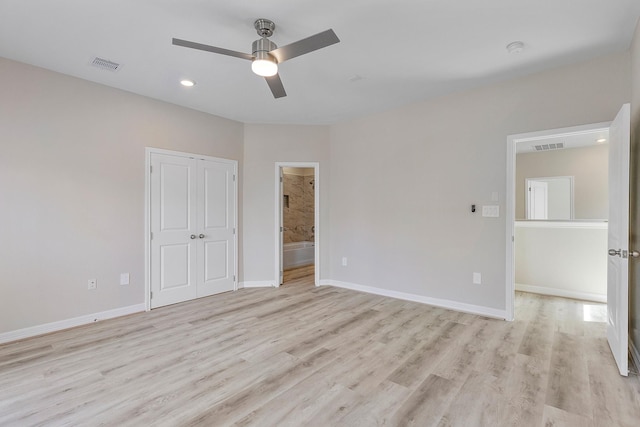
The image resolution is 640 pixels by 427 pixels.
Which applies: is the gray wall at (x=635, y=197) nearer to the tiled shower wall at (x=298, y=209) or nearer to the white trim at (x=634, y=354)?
the white trim at (x=634, y=354)

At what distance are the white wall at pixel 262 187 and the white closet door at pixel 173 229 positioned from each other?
91 centimetres

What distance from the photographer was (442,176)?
3.90 m

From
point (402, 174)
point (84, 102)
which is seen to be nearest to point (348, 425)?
point (402, 174)

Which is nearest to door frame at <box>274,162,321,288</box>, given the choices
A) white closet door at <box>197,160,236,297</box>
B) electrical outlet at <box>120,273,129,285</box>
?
white closet door at <box>197,160,236,297</box>

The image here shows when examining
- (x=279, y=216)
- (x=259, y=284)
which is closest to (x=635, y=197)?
(x=279, y=216)

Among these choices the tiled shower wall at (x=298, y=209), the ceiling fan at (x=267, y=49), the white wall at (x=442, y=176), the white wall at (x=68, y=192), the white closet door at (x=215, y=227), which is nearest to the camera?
the ceiling fan at (x=267, y=49)

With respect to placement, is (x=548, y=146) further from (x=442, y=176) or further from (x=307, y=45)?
(x=307, y=45)

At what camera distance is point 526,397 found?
1992 mm

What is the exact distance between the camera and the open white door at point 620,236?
7.15 feet

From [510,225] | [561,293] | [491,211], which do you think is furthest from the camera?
[561,293]

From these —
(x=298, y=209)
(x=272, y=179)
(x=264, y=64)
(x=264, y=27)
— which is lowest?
(x=298, y=209)

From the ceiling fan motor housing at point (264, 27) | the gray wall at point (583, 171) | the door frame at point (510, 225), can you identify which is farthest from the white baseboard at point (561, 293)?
the ceiling fan motor housing at point (264, 27)

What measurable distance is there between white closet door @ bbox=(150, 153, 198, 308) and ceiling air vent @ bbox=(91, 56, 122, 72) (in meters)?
1.08

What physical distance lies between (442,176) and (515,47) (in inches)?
62.8
